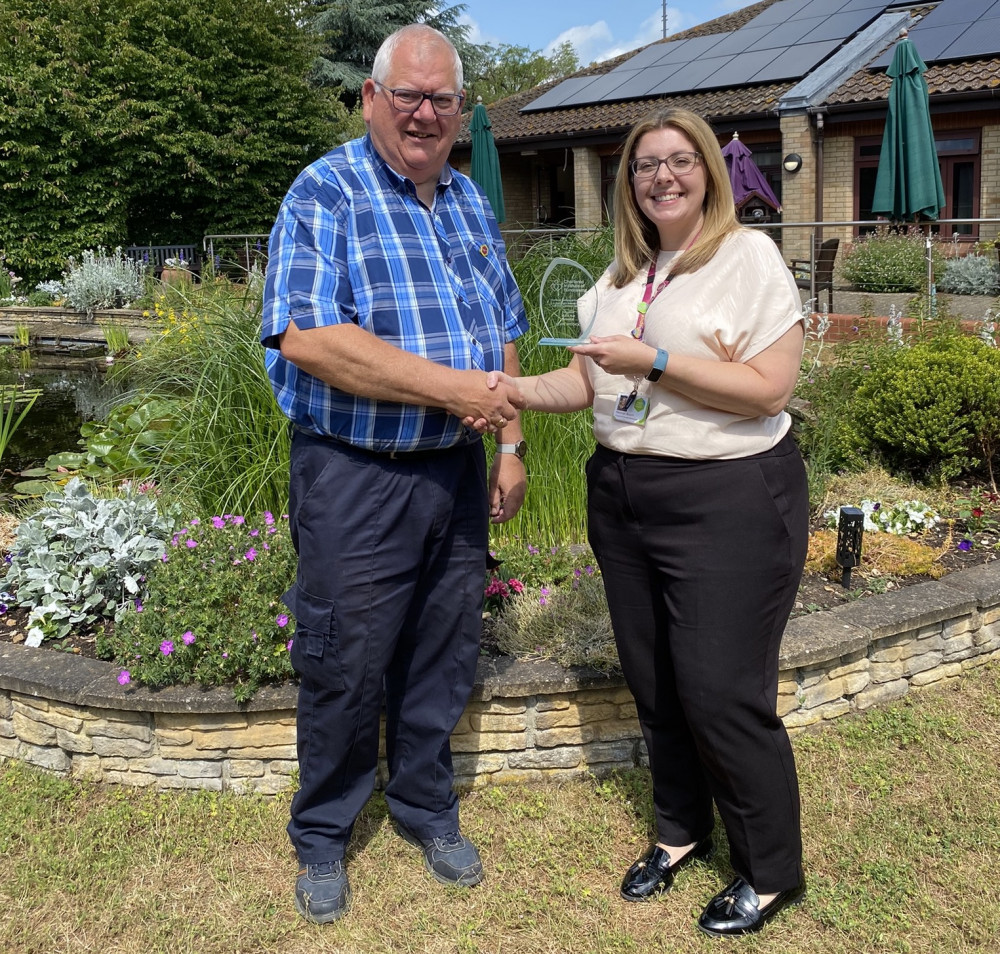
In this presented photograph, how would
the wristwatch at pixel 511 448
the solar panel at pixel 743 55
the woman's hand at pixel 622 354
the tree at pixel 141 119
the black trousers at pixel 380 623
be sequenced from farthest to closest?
the tree at pixel 141 119 → the solar panel at pixel 743 55 → the wristwatch at pixel 511 448 → the black trousers at pixel 380 623 → the woman's hand at pixel 622 354

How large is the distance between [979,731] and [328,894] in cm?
222

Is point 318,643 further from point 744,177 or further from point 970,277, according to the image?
point 744,177

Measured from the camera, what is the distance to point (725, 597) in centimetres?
222

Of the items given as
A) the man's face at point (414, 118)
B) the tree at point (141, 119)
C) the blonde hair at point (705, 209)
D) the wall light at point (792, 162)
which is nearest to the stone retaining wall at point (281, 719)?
the blonde hair at point (705, 209)

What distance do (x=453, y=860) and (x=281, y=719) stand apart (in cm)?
71

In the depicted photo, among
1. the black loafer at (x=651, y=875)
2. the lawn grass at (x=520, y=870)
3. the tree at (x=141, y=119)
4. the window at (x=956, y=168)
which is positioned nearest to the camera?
the lawn grass at (x=520, y=870)

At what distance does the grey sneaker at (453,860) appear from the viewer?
265 centimetres

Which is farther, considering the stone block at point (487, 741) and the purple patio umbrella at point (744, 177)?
the purple patio umbrella at point (744, 177)

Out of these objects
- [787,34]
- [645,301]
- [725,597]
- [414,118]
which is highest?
[787,34]

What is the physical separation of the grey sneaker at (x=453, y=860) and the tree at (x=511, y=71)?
123ft

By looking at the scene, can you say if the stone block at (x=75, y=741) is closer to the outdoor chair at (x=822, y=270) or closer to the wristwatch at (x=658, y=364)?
the wristwatch at (x=658, y=364)

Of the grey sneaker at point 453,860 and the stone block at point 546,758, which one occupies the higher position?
the stone block at point 546,758

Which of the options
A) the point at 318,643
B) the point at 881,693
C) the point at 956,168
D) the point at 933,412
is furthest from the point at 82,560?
the point at 956,168

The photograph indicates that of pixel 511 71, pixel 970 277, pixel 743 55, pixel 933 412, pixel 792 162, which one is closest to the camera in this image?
pixel 933 412
